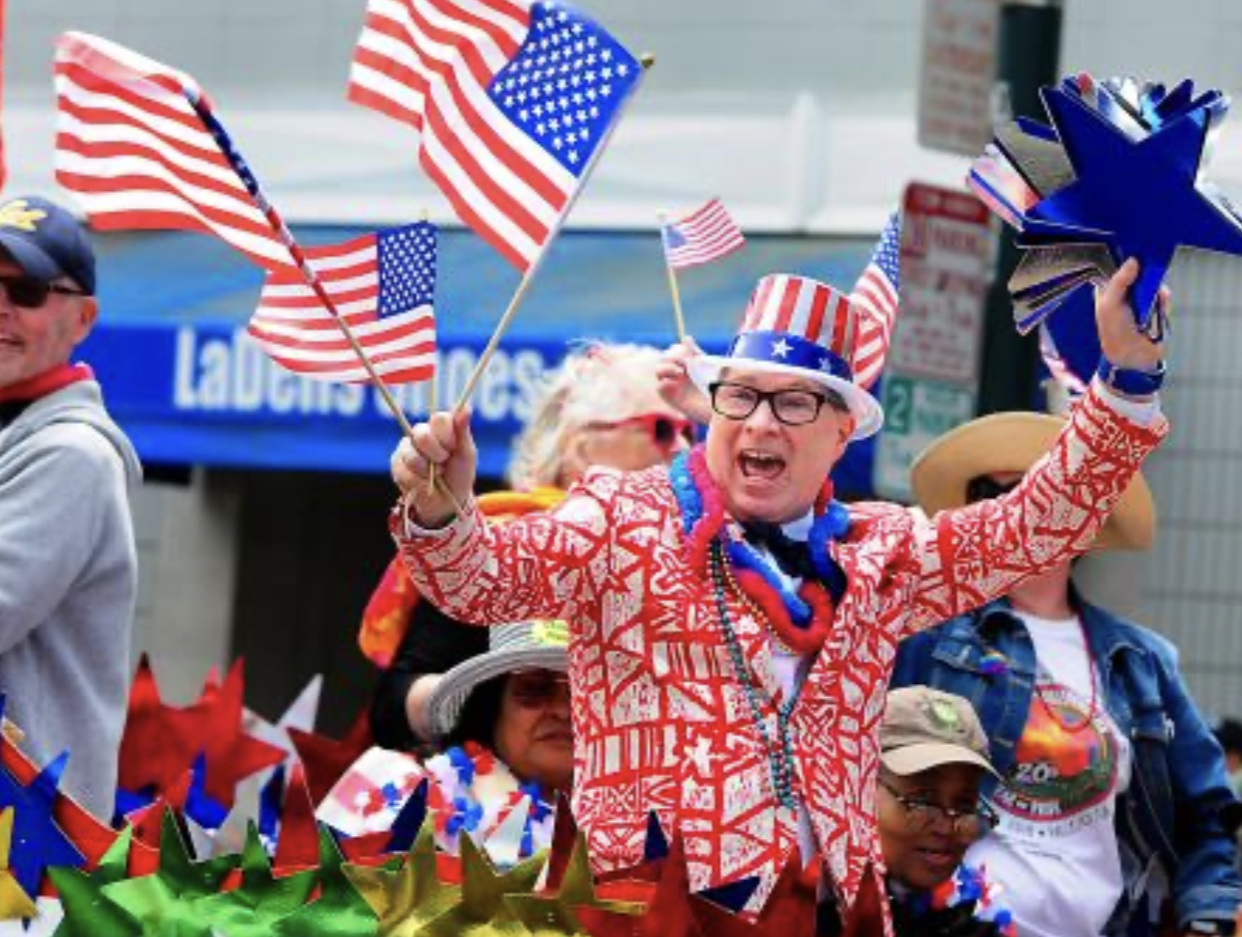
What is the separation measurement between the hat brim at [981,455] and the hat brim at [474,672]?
104 cm

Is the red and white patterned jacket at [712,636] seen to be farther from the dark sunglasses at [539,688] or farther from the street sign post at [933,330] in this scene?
the street sign post at [933,330]

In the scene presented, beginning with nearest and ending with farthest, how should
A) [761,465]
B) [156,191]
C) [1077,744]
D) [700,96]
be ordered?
[761,465]
[156,191]
[1077,744]
[700,96]

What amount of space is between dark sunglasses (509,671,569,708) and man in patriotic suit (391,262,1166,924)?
1.31 metres

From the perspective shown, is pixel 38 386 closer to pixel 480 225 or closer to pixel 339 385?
pixel 480 225

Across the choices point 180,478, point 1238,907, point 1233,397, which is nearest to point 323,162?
point 180,478

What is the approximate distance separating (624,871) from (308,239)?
32.8 ft

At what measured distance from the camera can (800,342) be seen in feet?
19.8

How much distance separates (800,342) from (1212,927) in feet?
7.47

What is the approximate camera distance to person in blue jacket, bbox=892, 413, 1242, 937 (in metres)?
7.47

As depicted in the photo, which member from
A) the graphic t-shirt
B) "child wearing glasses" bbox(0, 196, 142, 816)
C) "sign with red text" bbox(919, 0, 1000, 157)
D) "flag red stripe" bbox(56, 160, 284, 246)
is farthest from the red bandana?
"sign with red text" bbox(919, 0, 1000, 157)

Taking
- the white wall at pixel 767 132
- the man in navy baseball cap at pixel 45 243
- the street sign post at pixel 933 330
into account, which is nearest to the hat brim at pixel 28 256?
the man in navy baseball cap at pixel 45 243

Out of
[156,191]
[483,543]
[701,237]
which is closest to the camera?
[483,543]

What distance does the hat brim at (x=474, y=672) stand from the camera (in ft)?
23.7

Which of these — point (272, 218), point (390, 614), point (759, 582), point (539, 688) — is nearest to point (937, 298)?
point (390, 614)
